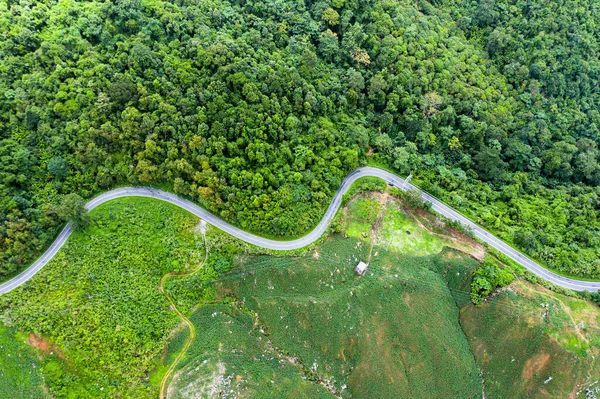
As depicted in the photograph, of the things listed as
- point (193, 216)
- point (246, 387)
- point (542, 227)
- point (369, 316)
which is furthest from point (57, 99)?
point (542, 227)

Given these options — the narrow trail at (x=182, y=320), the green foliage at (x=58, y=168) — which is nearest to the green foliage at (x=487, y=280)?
the narrow trail at (x=182, y=320)

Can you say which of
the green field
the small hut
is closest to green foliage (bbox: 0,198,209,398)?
the green field

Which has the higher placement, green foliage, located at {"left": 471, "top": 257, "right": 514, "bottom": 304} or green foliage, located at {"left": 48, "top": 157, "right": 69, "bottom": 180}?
green foliage, located at {"left": 48, "top": 157, "right": 69, "bottom": 180}

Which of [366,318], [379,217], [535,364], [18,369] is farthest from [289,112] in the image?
[535,364]

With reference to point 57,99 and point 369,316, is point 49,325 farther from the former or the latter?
point 369,316

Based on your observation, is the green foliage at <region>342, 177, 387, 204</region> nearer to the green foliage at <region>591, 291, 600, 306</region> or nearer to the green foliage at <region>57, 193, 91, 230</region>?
the green foliage at <region>591, 291, 600, 306</region>

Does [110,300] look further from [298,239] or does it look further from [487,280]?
[487,280]
